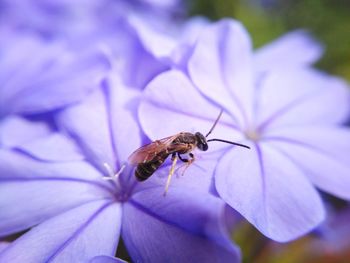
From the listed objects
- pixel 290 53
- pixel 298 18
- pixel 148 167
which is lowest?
pixel 148 167

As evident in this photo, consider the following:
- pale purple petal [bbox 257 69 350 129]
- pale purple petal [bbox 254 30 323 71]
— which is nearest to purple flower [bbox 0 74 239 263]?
pale purple petal [bbox 257 69 350 129]

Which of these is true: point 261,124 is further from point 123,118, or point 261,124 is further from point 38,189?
point 38,189

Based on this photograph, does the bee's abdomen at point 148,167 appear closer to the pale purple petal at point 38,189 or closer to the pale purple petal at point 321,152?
the pale purple petal at point 38,189

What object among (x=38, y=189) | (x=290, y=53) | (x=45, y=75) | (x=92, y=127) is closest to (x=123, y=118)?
(x=92, y=127)

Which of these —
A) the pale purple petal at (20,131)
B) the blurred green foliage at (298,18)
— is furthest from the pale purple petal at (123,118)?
the blurred green foliage at (298,18)

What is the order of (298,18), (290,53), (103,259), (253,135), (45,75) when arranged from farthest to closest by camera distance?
(298,18) → (290,53) → (45,75) → (253,135) → (103,259)
